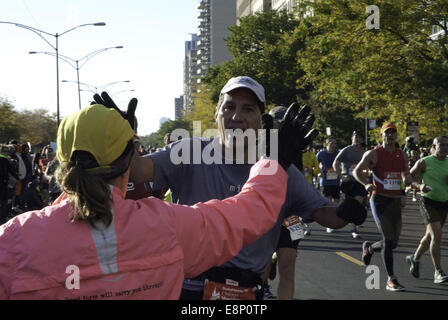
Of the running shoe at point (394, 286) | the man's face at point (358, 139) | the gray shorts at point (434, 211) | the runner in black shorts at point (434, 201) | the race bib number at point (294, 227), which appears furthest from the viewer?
the man's face at point (358, 139)

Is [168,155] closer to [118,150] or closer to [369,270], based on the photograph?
[118,150]

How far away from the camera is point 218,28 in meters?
149

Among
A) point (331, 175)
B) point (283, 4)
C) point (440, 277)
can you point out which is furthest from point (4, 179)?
point (283, 4)

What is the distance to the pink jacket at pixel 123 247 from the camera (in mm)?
1733

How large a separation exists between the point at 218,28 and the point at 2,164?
140 metres

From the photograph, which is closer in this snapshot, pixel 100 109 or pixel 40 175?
pixel 100 109

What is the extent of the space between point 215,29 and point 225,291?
148387mm

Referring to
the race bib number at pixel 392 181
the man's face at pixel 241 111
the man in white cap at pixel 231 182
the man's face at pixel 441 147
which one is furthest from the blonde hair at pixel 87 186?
the man's face at pixel 441 147

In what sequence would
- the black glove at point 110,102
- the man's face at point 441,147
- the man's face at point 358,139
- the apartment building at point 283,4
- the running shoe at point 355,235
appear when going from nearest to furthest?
1. the black glove at point 110,102
2. the man's face at point 441,147
3. the running shoe at point 355,235
4. the man's face at point 358,139
5. the apartment building at point 283,4

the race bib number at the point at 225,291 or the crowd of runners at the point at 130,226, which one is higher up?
the crowd of runners at the point at 130,226

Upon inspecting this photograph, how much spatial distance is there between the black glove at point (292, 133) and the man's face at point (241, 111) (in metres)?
0.60

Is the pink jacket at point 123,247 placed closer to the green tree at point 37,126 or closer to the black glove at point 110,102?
the black glove at point 110,102
